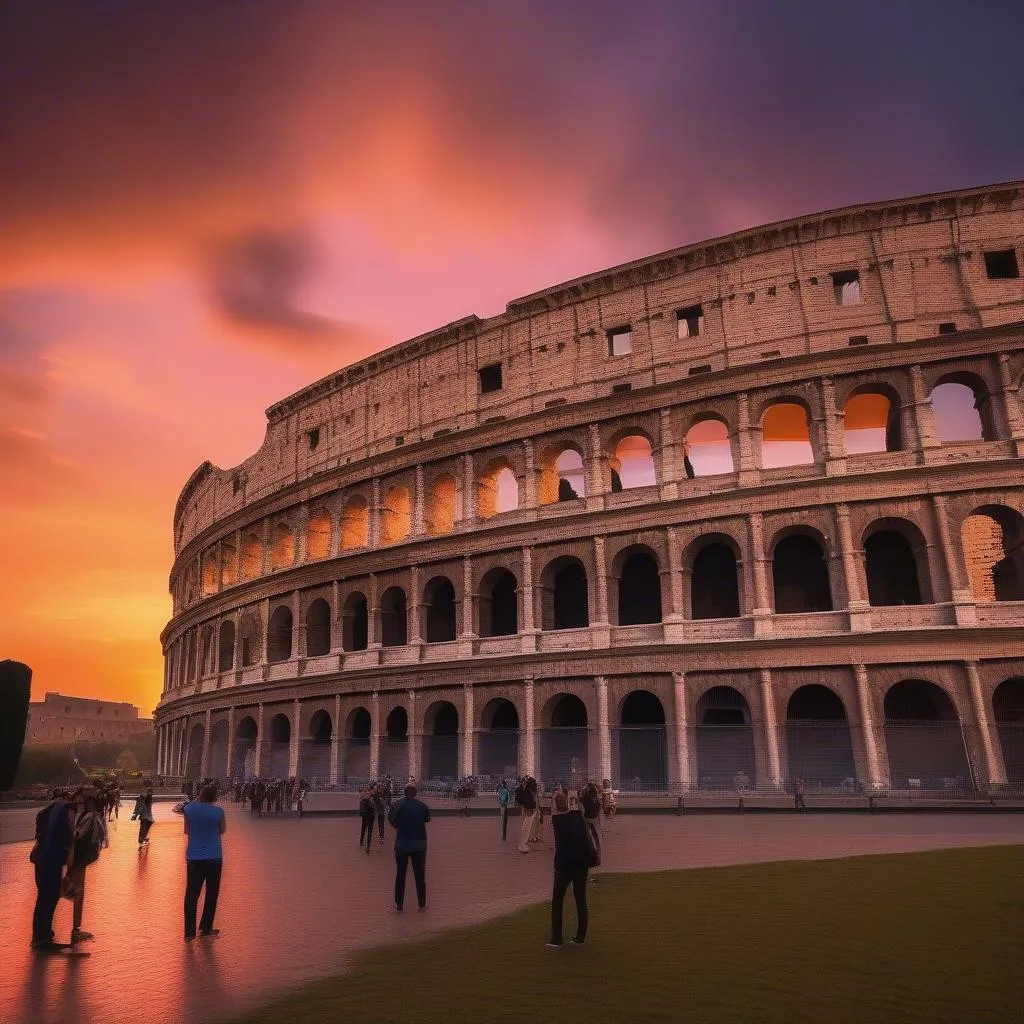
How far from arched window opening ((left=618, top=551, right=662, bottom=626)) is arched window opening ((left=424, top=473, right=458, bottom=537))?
22.2ft

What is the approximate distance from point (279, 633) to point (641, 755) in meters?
17.8

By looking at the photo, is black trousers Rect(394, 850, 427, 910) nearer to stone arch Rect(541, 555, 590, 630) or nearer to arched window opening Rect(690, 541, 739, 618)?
arched window opening Rect(690, 541, 739, 618)

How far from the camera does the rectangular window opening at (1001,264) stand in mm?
25547

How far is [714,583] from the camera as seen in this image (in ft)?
92.6

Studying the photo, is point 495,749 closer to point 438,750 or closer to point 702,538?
point 438,750

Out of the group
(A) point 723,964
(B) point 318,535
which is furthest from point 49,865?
(B) point 318,535

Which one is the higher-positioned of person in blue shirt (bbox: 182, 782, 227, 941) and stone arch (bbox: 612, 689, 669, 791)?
stone arch (bbox: 612, 689, 669, 791)

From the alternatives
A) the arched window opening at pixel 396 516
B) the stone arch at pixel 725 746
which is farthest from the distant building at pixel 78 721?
the stone arch at pixel 725 746

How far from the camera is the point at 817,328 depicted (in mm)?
26578

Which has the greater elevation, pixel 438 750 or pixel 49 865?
pixel 438 750

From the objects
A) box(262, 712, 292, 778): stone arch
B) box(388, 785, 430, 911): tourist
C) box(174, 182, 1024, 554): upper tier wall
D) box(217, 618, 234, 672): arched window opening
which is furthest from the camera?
box(217, 618, 234, 672): arched window opening

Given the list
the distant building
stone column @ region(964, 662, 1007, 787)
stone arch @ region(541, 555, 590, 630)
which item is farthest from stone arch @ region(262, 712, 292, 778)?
the distant building

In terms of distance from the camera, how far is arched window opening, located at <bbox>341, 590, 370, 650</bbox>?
34.1 meters

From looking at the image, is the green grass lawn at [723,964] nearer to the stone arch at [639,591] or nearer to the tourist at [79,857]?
the tourist at [79,857]
